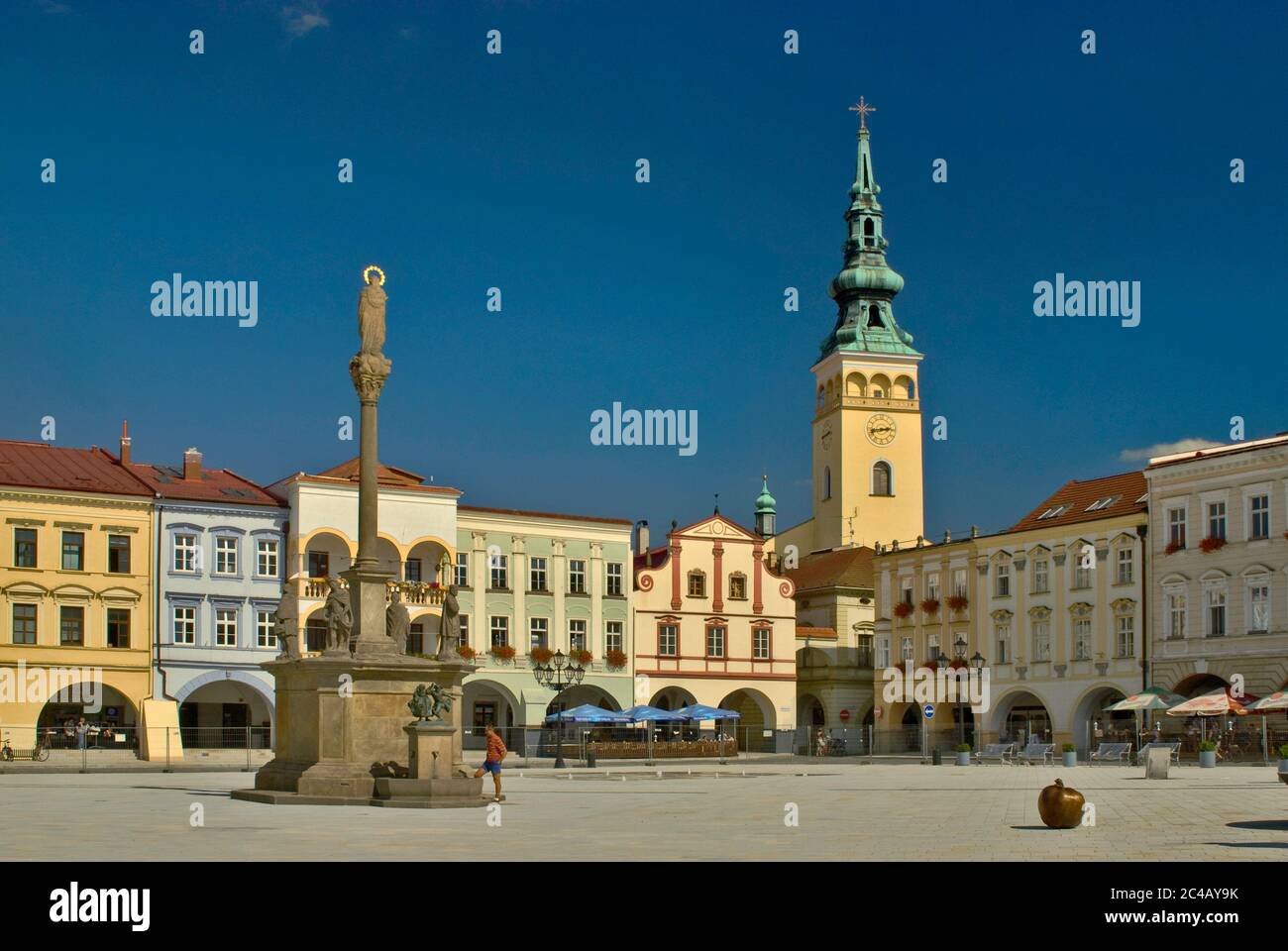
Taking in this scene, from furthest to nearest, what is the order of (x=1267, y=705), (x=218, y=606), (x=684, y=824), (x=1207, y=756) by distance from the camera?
(x=218, y=606) < (x=1267, y=705) < (x=1207, y=756) < (x=684, y=824)

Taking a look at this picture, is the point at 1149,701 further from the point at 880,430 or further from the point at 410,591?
the point at 880,430

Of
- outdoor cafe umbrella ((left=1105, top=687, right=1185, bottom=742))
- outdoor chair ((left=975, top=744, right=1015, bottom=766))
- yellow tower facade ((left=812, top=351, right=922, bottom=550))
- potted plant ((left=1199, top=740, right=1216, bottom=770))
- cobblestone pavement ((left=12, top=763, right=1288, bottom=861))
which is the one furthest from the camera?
yellow tower facade ((left=812, top=351, right=922, bottom=550))

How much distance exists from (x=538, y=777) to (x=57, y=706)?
24.9 metres

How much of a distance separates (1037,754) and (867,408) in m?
48.6

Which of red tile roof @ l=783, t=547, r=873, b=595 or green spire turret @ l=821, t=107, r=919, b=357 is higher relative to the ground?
green spire turret @ l=821, t=107, r=919, b=357

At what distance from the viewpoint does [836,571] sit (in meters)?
87.9

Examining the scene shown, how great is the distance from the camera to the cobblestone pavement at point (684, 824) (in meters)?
18.5

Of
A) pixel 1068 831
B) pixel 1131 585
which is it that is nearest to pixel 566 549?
pixel 1131 585

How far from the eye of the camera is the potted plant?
48.4m

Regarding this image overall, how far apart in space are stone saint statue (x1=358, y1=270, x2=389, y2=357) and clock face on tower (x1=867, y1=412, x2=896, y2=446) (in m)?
75.5

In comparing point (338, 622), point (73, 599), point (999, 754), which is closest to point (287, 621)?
point (338, 622)

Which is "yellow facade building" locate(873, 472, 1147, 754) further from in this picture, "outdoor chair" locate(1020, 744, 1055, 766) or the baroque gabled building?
the baroque gabled building

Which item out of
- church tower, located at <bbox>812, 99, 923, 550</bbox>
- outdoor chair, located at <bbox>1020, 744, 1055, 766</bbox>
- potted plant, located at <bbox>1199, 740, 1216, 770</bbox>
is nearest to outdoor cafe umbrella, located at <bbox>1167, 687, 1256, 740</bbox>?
outdoor chair, located at <bbox>1020, 744, 1055, 766</bbox>

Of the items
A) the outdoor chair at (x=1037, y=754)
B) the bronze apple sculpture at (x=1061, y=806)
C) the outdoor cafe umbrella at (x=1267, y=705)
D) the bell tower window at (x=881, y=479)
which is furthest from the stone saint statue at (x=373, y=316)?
the bell tower window at (x=881, y=479)
